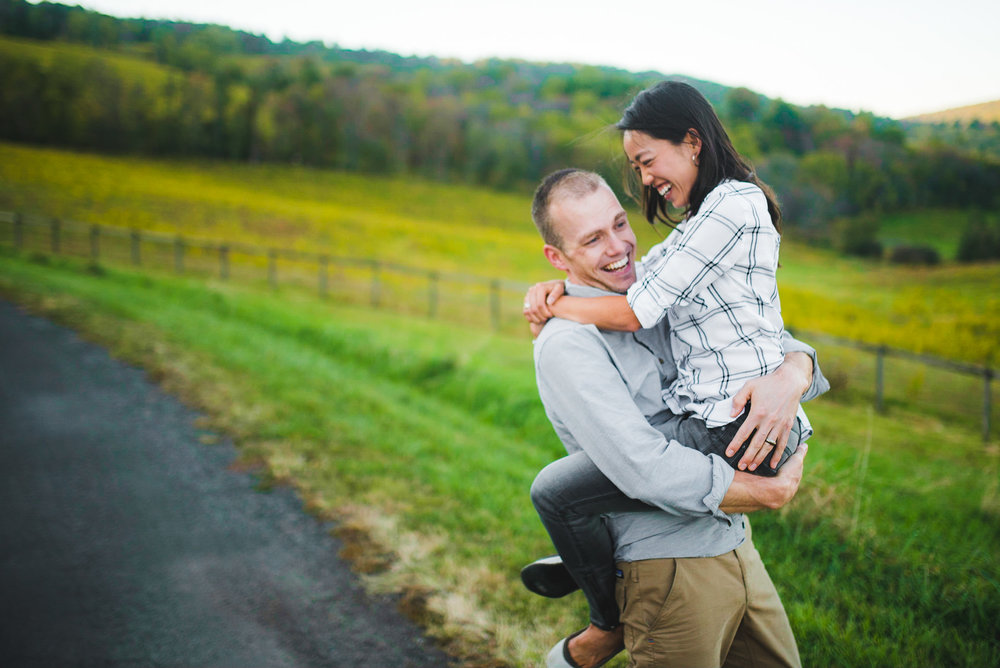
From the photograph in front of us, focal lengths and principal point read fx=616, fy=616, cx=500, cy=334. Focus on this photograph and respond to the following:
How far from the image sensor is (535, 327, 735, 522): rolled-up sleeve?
5.26 feet

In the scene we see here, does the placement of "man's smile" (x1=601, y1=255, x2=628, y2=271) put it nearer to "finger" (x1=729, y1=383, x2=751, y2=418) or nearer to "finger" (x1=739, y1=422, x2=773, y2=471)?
"finger" (x1=729, y1=383, x2=751, y2=418)

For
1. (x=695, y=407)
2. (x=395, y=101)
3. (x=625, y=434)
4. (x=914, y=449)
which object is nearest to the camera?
(x=625, y=434)

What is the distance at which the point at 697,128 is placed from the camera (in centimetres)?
192

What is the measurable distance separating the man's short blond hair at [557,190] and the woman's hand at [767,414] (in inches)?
30.3

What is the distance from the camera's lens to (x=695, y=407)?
5.97 ft

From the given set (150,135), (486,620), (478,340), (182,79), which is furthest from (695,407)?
(182,79)

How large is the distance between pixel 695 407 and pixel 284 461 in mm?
4040

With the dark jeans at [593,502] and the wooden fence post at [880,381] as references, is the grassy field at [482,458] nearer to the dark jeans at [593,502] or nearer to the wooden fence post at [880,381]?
the wooden fence post at [880,381]

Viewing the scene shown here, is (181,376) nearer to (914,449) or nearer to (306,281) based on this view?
(914,449)

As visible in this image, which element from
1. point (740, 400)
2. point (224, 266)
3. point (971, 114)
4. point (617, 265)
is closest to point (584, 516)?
point (740, 400)

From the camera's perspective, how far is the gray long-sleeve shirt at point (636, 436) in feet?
5.28

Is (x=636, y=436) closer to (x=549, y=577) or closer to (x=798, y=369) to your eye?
(x=798, y=369)

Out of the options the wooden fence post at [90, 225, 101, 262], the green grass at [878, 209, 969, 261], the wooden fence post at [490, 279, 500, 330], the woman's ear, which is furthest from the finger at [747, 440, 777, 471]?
the green grass at [878, 209, 969, 261]

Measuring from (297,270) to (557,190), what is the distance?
984 inches
